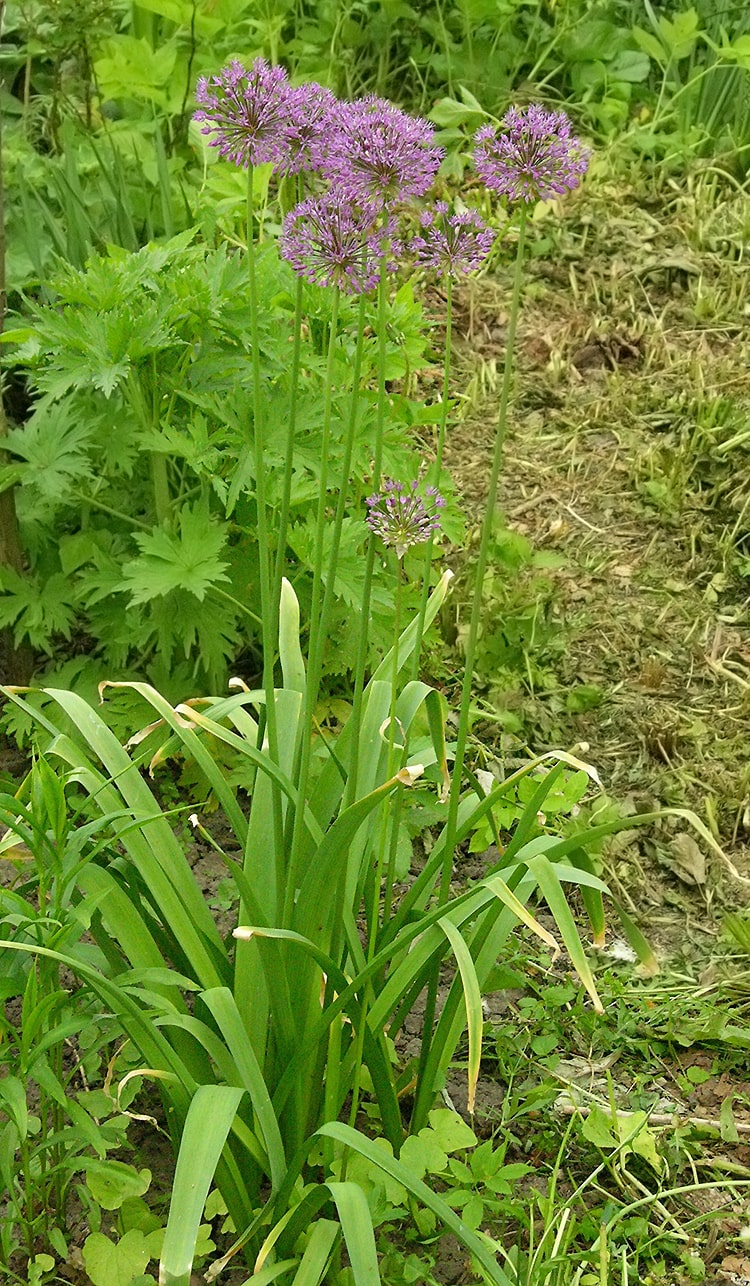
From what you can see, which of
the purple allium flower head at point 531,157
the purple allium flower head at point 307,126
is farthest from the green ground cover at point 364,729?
the purple allium flower head at point 531,157

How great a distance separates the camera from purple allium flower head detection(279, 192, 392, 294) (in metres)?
1.38

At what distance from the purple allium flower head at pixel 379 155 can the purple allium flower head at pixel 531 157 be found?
2.5 inches

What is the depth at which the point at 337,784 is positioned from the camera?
6.28ft

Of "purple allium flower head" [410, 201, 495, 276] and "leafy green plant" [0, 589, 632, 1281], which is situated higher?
"purple allium flower head" [410, 201, 495, 276]

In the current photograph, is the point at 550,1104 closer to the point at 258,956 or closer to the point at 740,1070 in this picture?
the point at 740,1070

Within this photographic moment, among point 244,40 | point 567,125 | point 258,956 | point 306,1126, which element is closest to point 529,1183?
point 306,1126

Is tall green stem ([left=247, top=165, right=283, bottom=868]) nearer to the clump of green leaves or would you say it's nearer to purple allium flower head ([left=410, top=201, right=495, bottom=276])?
purple allium flower head ([left=410, top=201, right=495, bottom=276])

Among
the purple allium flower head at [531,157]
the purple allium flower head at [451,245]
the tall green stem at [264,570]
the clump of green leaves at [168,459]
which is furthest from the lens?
the clump of green leaves at [168,459]

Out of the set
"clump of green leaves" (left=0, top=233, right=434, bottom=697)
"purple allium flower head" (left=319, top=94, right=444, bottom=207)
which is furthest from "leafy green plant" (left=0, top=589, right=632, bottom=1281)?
"purple allium flower head" (left=319, top=94, right=444, bottom=207)

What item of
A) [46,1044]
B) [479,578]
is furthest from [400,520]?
[46,1044]

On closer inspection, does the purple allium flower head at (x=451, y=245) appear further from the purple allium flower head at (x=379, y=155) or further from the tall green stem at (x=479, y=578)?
the purple allium flower head at (x=379, y=155)

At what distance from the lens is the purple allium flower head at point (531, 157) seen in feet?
4.30

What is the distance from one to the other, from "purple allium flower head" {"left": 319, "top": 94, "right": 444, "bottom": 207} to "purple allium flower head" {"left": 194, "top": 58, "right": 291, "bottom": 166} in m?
0.06

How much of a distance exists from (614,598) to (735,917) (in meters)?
1.11
